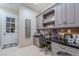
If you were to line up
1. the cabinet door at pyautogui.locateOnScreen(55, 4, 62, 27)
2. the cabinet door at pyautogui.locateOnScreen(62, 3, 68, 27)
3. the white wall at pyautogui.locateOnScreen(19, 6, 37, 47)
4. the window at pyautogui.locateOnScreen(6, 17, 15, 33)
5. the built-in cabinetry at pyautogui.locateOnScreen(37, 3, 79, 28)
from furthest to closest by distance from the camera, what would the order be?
the window at pyautogui.locateOnScreen(6, 17, 15, 33), the white wall at pyautogui.locateOnScreen(19, 6, 37, 47), the cabinet door at pyautogui.locateOnScreen(55, 4, 62, 27), the cabinet door at pyautogui.locateOnScreen(62, 3, 68, 27), the built-in cabinetry at pyautogui.locateOnScreen(37, 3, 79, 28)

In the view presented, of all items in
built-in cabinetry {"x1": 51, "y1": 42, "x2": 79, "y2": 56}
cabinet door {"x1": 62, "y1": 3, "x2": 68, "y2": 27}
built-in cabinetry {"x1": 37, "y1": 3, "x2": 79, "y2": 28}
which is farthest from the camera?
cabinet door {"x1": 62, "y1": 3, "x2": 68, "y2": 27}

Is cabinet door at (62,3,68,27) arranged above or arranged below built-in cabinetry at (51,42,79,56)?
above

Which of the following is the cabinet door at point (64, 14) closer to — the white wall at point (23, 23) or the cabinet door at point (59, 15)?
the cabinet door at point (59, 15)

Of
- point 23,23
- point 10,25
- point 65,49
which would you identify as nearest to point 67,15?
point 65,49

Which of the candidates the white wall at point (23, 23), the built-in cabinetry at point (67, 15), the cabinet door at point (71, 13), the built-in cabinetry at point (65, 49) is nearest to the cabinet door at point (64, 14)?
the built-in cabinetry at point (67, 15)

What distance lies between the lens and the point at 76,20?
1.82m

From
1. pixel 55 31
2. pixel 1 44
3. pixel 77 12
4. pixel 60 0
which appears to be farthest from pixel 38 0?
pixel 1 44

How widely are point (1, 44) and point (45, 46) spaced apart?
1.86 m

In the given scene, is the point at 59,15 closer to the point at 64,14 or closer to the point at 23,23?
the point at 64,14

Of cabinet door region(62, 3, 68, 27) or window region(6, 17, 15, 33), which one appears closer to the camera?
cabinet door region(62, 3, 68, 27)

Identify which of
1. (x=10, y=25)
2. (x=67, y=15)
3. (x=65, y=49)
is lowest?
(x=65, y=49)

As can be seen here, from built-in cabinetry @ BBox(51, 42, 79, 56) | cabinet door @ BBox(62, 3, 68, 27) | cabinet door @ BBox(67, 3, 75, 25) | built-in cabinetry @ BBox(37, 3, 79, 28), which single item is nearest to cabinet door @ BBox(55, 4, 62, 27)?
built-in cabinetry @ BBox(37, 3, 79, 28)

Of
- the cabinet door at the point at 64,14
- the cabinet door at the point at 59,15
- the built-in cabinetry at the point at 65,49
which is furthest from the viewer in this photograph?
the cabinet door at the point at 59,15

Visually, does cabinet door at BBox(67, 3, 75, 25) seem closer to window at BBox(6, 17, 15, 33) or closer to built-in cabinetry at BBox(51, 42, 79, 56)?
built-in cabinetry at BBox(51, 42, 79, 56)
